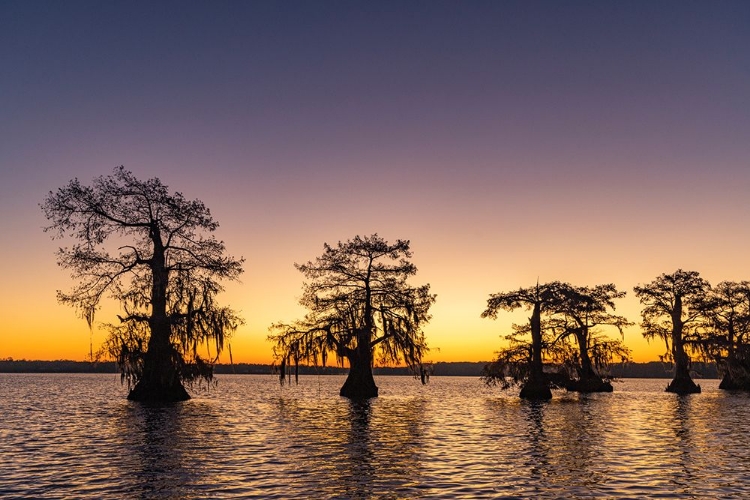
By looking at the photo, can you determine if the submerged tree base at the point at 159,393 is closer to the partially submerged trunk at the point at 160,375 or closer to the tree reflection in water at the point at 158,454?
the partially submerged trunk at the point at 160,375

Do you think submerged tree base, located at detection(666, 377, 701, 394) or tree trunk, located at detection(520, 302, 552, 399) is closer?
tree trunk, located at detection(520, 302, 552, 399)

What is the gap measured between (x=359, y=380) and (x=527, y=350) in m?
14.2

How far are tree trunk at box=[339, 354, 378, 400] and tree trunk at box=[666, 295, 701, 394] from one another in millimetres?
31626

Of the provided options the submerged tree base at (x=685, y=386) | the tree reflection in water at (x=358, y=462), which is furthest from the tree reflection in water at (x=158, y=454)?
the submerged tree base at (x=685, y=386)

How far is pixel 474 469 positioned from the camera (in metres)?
19.2

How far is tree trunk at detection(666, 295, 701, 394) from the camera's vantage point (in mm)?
64875

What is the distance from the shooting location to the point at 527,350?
177 ft

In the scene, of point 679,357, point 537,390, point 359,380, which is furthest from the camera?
point 679,357

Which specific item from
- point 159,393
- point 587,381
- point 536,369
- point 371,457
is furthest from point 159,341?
point 587,381

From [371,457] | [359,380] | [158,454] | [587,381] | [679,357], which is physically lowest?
[587,381]

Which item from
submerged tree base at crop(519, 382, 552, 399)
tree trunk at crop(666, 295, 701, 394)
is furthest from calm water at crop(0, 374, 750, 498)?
tree trunk at crop(666, 295, 701, 394)

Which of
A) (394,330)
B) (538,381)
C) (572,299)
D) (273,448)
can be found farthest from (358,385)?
(273,448)

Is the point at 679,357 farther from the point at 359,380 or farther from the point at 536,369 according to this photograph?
the point at 359,380

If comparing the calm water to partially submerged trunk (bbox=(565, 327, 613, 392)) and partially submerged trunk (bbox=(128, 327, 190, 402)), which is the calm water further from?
partially submerged trunk (bbox=(565, 327, 613, 392))
